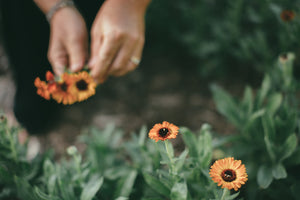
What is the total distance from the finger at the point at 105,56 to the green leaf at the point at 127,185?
42 centimetres

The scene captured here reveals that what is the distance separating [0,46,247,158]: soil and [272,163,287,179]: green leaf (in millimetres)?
689

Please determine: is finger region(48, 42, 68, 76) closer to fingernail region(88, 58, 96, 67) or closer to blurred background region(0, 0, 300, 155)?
fingernail region(88, 58, 96, 67)

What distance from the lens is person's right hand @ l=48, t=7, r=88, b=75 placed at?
115 cm

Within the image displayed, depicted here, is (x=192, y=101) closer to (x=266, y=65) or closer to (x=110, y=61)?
(x=266, y=65)

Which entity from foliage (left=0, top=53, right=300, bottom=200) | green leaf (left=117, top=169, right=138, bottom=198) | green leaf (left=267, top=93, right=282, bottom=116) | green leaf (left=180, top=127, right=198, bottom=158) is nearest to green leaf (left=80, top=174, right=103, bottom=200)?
foliage (left=0, top=53, right=300, bottom=200)

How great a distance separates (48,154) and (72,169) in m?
0.14

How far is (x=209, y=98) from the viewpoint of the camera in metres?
2.10

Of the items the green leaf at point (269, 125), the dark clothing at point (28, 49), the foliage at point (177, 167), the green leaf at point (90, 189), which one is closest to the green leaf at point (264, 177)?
the foliage at point (177, 167)

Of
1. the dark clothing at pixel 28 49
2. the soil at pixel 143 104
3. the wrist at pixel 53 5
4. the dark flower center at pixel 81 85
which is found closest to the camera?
the dark flower center at pixel 81 85

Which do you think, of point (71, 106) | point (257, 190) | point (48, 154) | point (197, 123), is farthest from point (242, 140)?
point (71, 106)

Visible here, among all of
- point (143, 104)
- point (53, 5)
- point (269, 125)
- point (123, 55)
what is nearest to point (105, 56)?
point (123, 55)

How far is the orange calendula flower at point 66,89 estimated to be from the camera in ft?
3.57

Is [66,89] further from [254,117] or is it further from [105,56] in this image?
[254,117]

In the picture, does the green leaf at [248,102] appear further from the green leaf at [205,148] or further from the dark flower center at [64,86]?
the dark flower center at [64,86]
